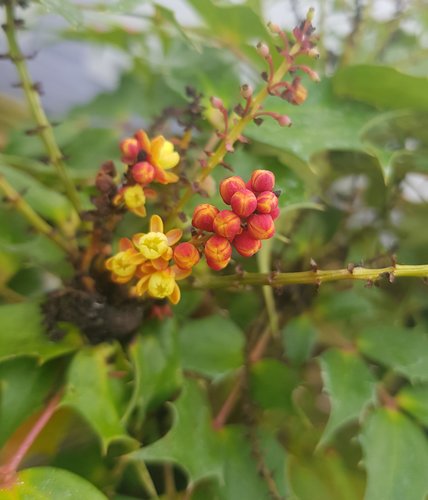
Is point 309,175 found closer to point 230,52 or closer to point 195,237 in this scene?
point 230,52

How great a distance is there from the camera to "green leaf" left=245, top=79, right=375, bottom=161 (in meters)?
0.38

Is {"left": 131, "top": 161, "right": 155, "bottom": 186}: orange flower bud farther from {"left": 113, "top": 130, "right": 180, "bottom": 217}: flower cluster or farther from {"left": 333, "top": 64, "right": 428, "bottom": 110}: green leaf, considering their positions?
{"left": 333, "top": 64, "right": 428, "bottom": 110}: green leaf

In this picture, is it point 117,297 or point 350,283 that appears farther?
point 350,283

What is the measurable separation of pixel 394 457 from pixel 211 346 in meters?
0.14

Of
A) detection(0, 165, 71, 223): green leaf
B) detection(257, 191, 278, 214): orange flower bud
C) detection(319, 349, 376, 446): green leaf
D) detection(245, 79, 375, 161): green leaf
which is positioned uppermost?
detection(257, 191, 278, 214): orange flower bud

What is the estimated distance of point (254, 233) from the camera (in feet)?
0.82

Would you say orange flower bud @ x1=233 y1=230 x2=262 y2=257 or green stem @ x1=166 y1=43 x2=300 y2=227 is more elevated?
green stem @ x1=166 y1=43 x2=300 y2=227

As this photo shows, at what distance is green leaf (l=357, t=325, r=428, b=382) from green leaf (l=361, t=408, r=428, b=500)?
3cm

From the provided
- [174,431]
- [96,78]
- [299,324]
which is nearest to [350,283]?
[299,324]

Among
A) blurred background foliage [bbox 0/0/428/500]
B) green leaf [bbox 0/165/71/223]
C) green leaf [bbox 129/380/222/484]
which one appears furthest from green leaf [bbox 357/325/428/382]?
green leaf [bbox 0/165/71/223]

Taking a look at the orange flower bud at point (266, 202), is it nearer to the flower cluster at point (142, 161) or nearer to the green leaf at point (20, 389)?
the flower cluster at point (142, 161)

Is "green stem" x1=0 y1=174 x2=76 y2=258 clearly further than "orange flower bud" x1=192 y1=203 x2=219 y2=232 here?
Yes

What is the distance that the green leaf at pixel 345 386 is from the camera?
358 millimetres

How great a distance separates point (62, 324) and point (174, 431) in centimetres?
10
